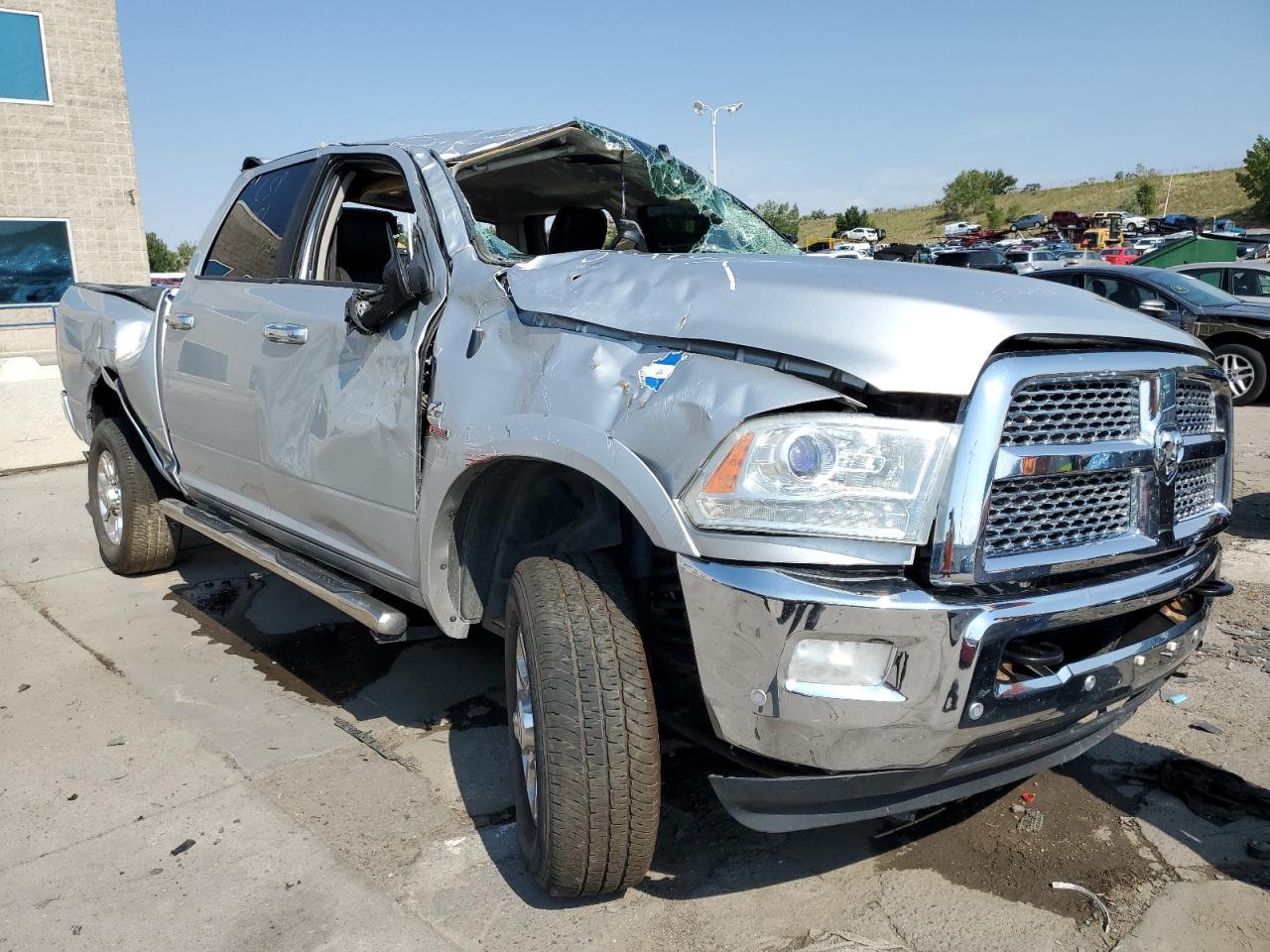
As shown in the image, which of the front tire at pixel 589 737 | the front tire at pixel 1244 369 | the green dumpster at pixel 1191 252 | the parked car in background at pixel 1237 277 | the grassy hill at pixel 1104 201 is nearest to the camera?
the front tire at pixel 589 737

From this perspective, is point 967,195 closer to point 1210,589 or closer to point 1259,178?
point 1259,178

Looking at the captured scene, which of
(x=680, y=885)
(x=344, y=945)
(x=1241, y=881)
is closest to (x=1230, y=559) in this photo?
(x=1241, y=881)

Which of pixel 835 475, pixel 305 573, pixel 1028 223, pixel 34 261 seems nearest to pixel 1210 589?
pixel 835 475

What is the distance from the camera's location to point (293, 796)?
3119 millimetres

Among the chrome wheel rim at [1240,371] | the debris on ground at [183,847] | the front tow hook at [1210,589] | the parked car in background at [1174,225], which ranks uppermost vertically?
the parked car in background at [1174,225]

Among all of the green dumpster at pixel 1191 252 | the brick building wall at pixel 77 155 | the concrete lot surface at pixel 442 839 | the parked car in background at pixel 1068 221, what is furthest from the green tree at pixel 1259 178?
the concrete lot surface at pixel 442 839

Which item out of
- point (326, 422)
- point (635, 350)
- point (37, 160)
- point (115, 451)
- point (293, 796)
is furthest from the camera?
point (37, 160)

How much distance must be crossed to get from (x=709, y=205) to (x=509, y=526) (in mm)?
1898

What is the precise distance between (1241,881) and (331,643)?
346 centimetres

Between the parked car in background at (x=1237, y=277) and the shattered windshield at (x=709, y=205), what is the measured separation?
10.4 m

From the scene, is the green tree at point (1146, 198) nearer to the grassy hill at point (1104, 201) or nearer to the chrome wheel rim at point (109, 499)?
the grassy hill at point (1104, 201)

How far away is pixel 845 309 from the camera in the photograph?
2.12 m

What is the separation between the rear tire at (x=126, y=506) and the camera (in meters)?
5.11

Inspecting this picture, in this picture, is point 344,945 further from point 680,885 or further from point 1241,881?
point 1241,881
